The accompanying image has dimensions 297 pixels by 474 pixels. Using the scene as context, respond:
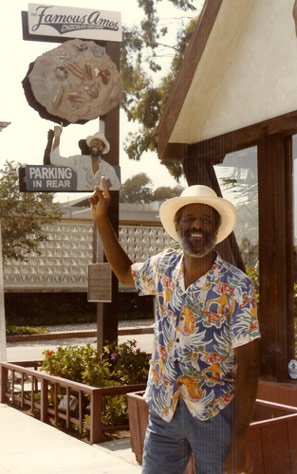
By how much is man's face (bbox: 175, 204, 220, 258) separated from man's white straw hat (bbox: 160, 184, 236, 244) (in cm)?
3

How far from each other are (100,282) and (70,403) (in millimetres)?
1589

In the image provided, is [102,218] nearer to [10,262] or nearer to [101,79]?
[101,79]

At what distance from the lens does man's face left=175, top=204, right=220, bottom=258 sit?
11.2 feet

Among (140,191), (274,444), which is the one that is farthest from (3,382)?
(140,191)

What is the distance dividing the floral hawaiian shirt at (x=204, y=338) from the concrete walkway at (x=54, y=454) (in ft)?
10.0

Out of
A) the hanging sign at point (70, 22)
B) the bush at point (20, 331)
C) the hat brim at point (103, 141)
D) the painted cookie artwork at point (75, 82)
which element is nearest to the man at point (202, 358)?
the hat brim at point (103, 141)

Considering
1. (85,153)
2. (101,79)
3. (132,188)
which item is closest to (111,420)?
(85,153)

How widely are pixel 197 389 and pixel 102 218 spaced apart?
973mm

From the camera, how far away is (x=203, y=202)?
3.55 m

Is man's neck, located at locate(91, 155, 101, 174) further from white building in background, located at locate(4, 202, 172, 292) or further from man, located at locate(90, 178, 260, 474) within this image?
white building in background, located at locate(4, 202, 172, 292)

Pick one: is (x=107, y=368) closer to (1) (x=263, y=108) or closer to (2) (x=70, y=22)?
(1) (x=263, y=108)

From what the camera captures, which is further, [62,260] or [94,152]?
[62,260]

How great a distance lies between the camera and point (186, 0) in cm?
2347

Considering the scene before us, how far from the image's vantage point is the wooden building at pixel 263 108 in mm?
6125
